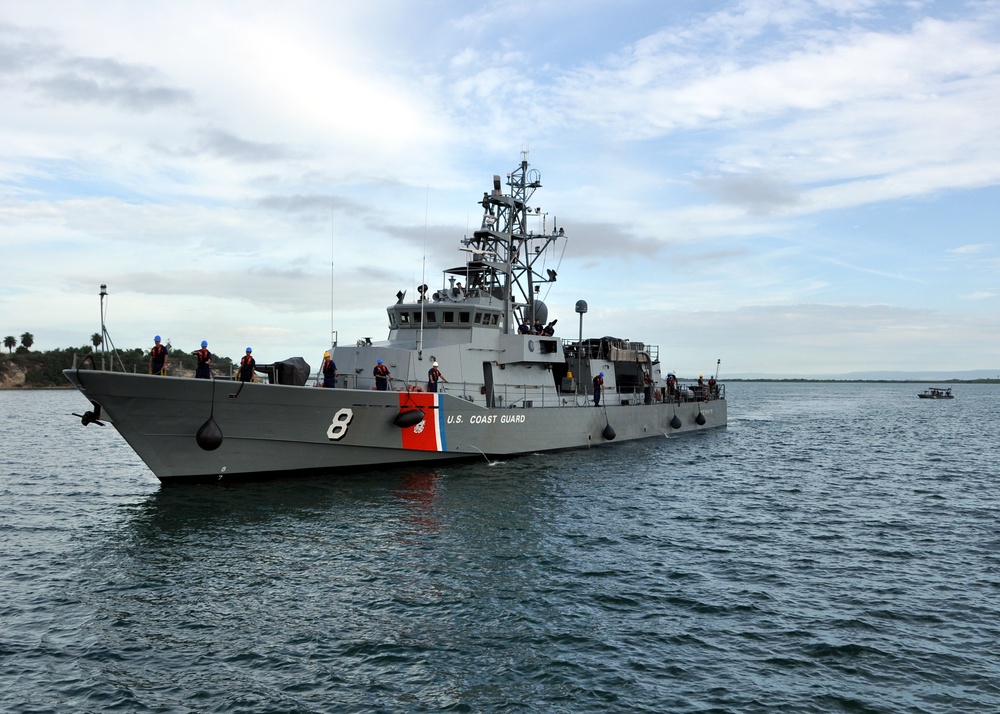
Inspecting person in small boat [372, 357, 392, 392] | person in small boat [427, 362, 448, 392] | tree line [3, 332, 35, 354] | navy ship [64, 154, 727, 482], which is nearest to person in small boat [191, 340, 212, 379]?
navy ship [64, 154, 727, 482]

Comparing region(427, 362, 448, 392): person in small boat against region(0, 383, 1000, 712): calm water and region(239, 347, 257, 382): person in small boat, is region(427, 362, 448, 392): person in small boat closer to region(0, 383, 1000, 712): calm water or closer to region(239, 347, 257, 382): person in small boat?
region(0, 383, 1000, 712): calm water

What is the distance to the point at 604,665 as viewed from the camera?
25.3ft

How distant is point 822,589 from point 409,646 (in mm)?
6526

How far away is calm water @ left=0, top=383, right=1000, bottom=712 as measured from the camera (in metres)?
7.14

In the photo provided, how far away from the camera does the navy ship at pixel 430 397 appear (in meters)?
16.1

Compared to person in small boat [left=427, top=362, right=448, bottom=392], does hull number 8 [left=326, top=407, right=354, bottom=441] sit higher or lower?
lower

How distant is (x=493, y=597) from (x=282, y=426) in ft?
31.0

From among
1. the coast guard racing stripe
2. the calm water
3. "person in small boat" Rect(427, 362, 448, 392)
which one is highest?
"person in small boat" Rect(427, 362, 448, 392)

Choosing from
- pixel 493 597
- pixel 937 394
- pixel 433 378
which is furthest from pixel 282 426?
pixel 937 394

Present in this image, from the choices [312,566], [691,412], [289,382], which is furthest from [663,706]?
[691,412]

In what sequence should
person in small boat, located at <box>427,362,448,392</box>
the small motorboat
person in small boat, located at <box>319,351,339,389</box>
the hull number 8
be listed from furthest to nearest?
the small motorboat → person in small boat, located at <box>427,362,448,392</box> → person in small boat, located at <box>319,351,339,389</box> → the hull number 8

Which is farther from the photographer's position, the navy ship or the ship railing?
the ship railing

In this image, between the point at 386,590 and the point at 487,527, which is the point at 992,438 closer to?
the point at 487,527

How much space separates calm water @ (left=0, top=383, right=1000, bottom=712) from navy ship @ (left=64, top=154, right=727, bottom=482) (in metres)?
1.05
